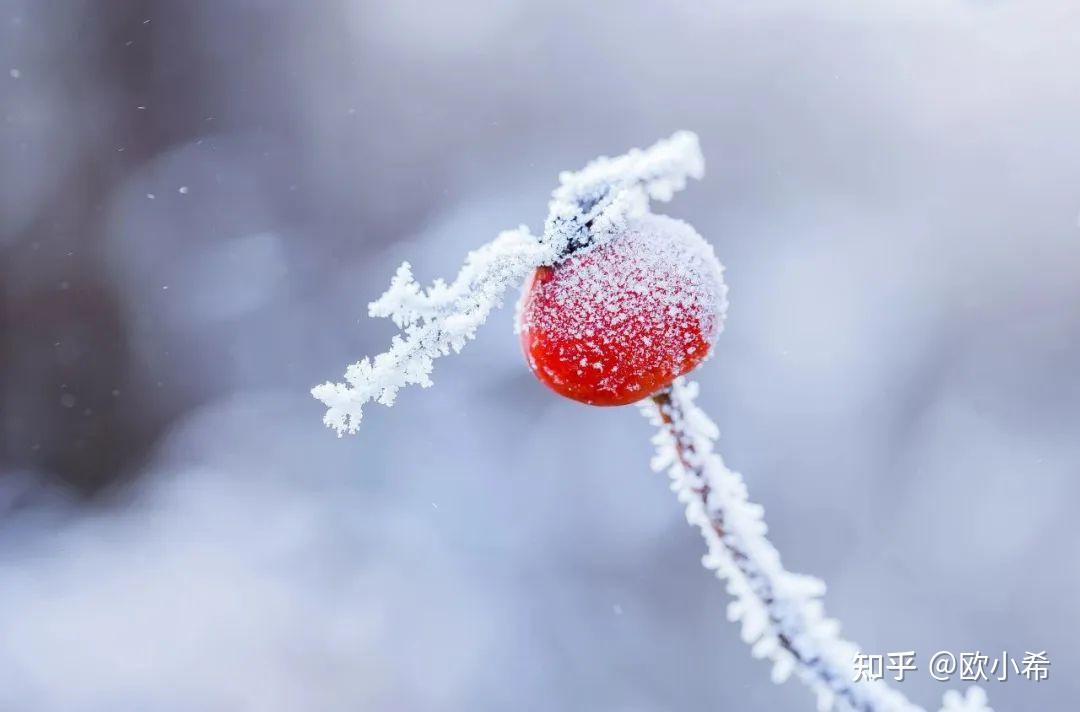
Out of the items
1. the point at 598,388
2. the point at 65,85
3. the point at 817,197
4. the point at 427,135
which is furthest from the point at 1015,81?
the point at 65,85

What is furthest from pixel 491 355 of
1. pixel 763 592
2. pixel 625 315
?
pixel 763 592

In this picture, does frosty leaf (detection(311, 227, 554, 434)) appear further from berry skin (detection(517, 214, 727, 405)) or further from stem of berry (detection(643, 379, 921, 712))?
stem of berry (detection(643, 379, 921, 712))

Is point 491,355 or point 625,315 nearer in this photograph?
point 625,315

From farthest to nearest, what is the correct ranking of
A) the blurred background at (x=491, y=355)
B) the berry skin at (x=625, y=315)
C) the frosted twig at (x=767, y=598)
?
the blurred background at (x=491, y=355)
the berry skin at (x=625, y=315)
the frosted twig at (x=767, y=598)

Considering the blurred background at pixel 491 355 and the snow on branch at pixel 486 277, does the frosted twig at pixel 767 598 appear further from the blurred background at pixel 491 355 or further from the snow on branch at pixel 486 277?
the blurred background at pixel 491 355

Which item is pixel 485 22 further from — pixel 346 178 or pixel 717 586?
pixel 717 586

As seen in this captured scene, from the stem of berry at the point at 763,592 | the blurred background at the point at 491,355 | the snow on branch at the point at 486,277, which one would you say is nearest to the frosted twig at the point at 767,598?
the stem of berry at the point at 763,592

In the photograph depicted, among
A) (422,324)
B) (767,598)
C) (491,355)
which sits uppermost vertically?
(491,355)

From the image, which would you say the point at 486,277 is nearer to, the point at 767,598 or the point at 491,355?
the point at 767,598
